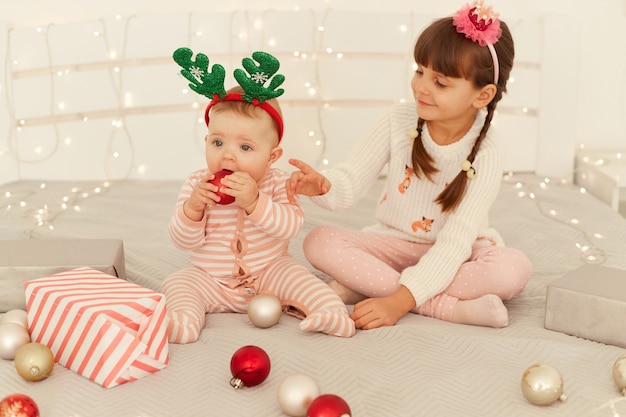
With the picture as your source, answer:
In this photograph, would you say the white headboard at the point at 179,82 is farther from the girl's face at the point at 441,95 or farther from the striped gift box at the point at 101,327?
the striped gift box at the point at 101,327

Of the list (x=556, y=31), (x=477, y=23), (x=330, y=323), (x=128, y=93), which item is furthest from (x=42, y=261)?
(x=556, y=31)

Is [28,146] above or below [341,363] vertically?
above

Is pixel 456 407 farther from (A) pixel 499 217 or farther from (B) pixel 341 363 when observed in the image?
(A) pixel 499 217

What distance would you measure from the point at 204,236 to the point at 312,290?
243 mm

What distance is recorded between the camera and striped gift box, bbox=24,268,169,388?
3.92 ft

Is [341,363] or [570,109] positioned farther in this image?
[570,109]

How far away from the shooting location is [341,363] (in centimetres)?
125

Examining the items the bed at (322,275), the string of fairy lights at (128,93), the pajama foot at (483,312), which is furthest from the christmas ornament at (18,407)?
the string of fairy lights at (128,93)

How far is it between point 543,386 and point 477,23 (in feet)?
2.39

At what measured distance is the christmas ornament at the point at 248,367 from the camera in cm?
116

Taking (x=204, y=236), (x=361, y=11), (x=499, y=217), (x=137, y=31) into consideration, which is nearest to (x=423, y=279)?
(x=204, y=236)

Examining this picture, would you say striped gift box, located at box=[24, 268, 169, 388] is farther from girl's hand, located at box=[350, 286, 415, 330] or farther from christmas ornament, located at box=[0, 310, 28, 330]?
girl's hand, located at box=[350, 286, 415, 330]

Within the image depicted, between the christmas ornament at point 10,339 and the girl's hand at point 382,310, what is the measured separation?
23.2 inches

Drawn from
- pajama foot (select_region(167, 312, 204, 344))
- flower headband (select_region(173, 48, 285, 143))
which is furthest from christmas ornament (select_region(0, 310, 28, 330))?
flower headband (select_region(173, 48, 285, 143))
